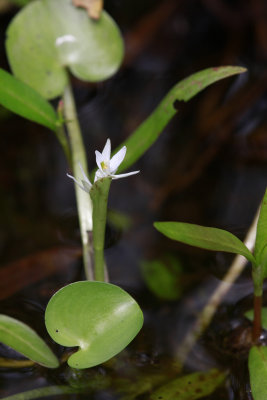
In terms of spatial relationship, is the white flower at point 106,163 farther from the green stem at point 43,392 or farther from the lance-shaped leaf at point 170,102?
the green stem at point 43,392

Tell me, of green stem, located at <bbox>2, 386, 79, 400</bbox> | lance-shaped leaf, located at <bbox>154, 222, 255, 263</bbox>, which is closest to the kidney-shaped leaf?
green stem, located at <bbox>2, 386, 79, 400</bbox>

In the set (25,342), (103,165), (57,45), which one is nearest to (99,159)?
(103,165)

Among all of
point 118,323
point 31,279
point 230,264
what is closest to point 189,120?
point 230,264

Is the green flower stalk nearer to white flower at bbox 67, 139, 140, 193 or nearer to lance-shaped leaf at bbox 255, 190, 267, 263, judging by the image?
white flower at bbox 67, 139, 140, 193

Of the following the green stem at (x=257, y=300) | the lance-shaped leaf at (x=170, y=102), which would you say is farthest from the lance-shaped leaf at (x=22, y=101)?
the green stem at (x=257, y=300)

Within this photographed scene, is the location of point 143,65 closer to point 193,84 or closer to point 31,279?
point 193,84
